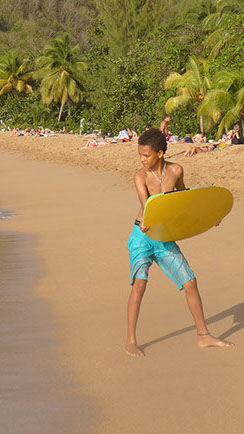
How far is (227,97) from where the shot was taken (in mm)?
18938

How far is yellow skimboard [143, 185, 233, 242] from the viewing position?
3586 mm

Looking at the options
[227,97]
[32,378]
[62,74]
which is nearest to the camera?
[32,378]

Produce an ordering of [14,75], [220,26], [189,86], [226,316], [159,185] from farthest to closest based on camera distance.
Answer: [14,75]
[220,26]
[189,86]
[226,316]
[159,185]

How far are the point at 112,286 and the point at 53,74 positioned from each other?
33285 mm

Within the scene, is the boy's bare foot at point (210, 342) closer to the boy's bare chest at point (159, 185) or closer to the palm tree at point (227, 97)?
the boy's bare chest at point (159, 185)

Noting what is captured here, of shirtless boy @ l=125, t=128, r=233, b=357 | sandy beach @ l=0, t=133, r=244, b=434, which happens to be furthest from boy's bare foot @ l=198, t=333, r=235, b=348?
shirtless boy @ l=125, t=128, r=233, b=357

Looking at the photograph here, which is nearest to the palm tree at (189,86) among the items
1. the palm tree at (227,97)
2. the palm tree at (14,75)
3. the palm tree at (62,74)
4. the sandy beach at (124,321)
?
the palm tree at (227,97)

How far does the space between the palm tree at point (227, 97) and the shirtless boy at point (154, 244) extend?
15.2 metres

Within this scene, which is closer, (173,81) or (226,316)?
(226,316)

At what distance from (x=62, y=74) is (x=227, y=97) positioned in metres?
18.8

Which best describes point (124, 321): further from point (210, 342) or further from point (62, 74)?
point (62, 74)

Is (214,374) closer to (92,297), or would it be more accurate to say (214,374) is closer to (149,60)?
(92,297)

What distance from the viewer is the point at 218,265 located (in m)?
6.25

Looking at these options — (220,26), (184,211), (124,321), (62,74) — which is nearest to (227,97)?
(220,26)
